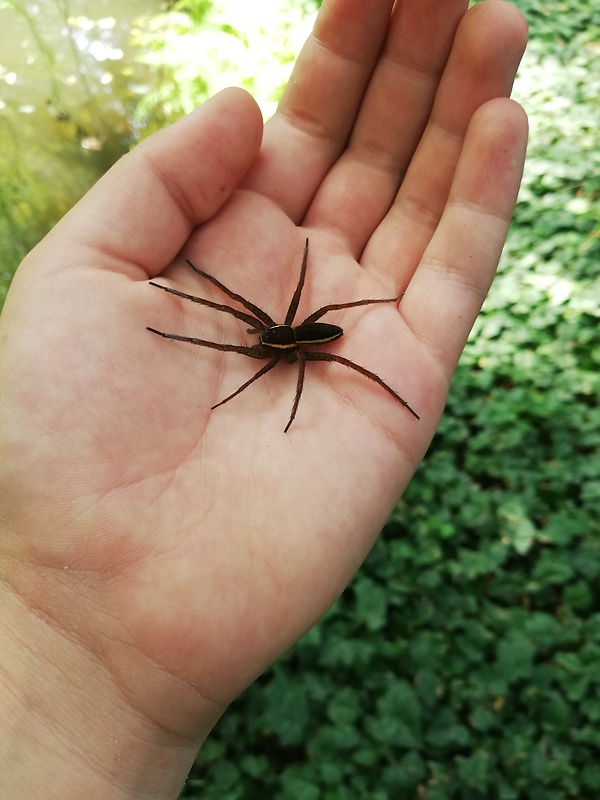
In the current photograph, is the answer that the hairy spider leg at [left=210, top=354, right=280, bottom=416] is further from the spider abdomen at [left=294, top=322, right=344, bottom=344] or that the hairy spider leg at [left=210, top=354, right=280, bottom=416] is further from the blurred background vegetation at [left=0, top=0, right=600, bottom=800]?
the blurred background vegetation at [left=0, top=0, right=600, bottom=800]

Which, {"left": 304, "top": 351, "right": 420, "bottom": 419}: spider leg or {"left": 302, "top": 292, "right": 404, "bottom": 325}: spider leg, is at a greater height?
{"left": 302, "top": 292, "right": 404, "bottom": 325}: spider leg

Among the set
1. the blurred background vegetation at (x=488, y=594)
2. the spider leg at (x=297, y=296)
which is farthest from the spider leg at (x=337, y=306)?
the blurred background vegetation at (x=488, y=594)

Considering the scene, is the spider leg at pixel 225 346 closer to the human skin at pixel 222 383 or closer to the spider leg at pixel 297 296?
the human skin at pixel 222 383

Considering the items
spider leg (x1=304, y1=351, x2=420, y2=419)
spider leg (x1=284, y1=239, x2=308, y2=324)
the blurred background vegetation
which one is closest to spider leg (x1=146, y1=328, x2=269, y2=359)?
spider leg (x1=304, y1=351, x2=420, y2=419)

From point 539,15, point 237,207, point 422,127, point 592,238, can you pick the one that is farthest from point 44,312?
point 539,15

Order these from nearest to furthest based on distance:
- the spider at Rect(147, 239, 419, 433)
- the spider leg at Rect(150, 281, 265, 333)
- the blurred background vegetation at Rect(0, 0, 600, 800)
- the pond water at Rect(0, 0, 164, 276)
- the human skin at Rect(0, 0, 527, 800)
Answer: the human skin at Rect(0, 0, 527, 800), the spider leg at Rect(150, 281, 265, 333), the spider at Rect(147, 239, 419, 433), the blurred background vegetation at Rect(0, 0, 600, 800), the pond water at Rect(0, 0, 164, 276)

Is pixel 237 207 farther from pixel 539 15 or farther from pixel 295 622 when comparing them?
pixel 539 15
